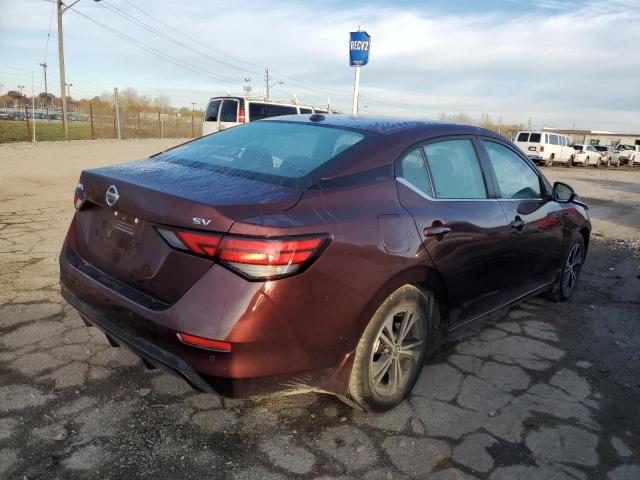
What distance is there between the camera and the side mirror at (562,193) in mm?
4145

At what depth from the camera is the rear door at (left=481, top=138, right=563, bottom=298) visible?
136 inches

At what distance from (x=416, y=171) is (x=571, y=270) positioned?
2675mm

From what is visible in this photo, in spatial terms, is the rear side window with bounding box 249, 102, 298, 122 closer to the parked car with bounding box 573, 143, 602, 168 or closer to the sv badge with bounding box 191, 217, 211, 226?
the sv badge with bounding box 191, 217, 211, 226

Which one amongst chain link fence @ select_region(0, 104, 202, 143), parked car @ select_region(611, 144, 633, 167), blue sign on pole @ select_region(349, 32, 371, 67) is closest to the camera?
blue sign on pole @ select_region(349, 32, 371, 67)

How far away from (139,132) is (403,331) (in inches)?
1196

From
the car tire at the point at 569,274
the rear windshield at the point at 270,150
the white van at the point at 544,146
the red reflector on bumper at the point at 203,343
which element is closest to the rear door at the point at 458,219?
the rear windshield at the point at 270,150

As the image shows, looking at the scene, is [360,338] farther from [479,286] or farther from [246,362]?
[479,286]

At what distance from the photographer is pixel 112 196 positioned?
239cm

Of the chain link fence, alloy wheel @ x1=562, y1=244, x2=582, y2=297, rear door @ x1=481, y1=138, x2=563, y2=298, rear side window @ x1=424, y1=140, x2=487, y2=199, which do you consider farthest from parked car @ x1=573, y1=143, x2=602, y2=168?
rear side window @ x1=424, y1=140, x2=487, y2=199

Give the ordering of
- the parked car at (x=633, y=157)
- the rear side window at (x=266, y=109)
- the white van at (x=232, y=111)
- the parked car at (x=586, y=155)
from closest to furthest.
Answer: the white van at (x=232, y=111) < the rear side window at (x=266, y=109) < the parked car at (x=586, y=155) < the parked car at (x=633, y=157)

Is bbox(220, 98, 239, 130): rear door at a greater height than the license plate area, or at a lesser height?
greater

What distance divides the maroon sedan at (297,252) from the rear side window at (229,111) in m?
12.3

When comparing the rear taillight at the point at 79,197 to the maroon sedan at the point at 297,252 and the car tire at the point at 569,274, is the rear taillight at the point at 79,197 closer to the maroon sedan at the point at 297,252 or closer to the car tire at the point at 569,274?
the maroon sedan at the point at 297,252

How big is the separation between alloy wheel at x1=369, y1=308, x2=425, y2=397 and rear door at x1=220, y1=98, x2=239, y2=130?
524 inches
